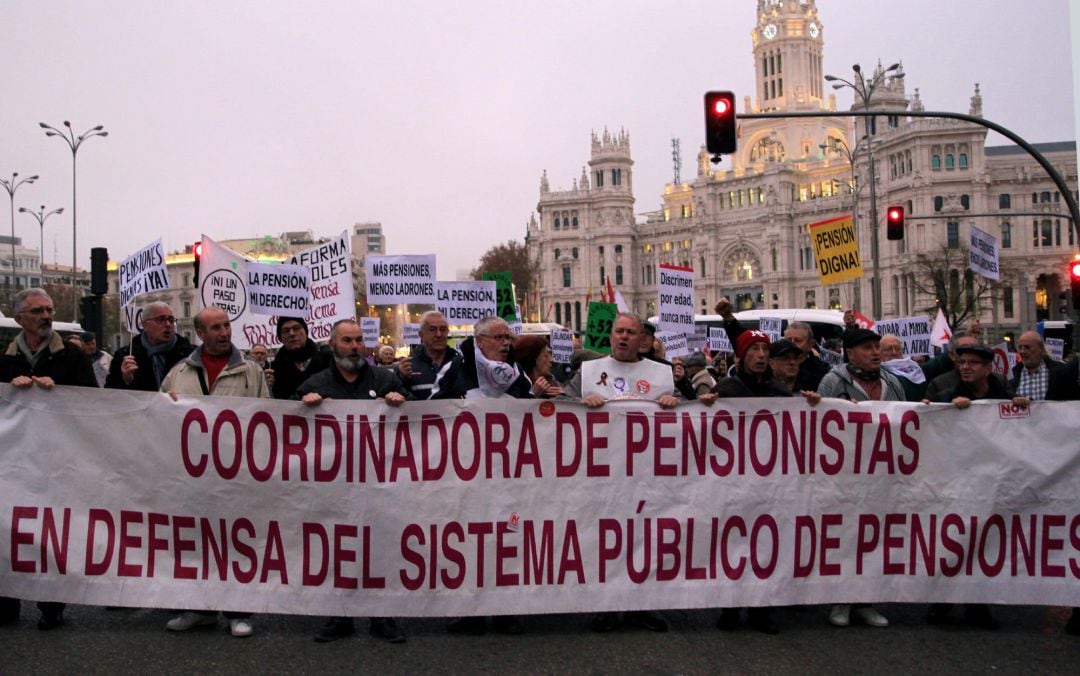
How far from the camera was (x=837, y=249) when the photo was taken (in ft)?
44.5

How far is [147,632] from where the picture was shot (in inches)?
206

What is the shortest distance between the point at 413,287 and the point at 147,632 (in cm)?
527

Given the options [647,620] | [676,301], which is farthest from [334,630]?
[676,301]

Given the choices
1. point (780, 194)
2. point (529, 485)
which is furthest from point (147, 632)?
point (780, 194)

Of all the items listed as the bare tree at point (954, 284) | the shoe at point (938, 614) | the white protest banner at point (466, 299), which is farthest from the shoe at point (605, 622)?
the bare tree at point (954, 284)

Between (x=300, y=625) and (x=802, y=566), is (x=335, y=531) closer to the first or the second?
(x=300, y=625)

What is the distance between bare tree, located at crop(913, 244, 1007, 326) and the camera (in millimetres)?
51550

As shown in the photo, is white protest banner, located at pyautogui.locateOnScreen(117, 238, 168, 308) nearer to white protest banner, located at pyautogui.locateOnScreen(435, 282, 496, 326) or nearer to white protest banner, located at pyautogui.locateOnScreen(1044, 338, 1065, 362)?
white protest banner, located at pyautogui.locateOnScreen(435, 282, 496, 326)

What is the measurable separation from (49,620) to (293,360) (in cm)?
239

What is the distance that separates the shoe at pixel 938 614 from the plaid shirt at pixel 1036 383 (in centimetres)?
251

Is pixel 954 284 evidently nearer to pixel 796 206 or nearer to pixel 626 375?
pixel 796 206

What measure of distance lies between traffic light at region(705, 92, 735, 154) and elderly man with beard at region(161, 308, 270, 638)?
8415 mm

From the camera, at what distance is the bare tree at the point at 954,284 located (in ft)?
169

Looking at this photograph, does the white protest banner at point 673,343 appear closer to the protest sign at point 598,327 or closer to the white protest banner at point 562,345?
the protest sign at point 598,327
